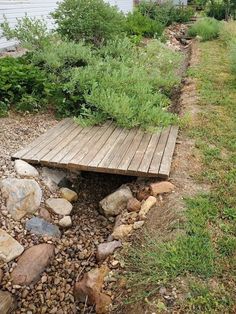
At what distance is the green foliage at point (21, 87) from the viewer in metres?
4.70

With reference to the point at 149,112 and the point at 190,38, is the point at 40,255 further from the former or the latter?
the point at 190,38

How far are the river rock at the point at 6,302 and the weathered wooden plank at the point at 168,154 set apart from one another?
168cm

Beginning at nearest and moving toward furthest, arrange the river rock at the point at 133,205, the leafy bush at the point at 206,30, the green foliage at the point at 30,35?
the river rock at the point at 133,205 < the green foliage at the point at 30,35 < the leafy bush at the point at 206,30

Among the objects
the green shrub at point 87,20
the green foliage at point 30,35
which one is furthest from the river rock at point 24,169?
the green shrub at point 87,20

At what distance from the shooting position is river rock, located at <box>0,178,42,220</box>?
3330 millimetres

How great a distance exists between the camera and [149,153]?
156 inches

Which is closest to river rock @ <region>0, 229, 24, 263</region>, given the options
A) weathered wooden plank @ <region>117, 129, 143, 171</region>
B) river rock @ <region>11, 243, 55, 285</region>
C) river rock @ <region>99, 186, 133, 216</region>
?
river rock @ <region>11, 243, 55, 285</region>

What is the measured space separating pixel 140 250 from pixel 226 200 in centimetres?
97

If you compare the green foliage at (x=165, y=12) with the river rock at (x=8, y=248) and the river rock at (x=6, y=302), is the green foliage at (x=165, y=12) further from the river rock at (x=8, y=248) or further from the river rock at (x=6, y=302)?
the river rock at (x=6, y=302)

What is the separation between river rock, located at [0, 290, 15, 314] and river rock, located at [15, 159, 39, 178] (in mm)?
1246

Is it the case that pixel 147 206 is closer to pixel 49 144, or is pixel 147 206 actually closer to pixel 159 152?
pixel 159 152

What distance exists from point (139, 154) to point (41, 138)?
1.20 metres

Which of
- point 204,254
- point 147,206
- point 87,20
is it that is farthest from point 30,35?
point 204,254

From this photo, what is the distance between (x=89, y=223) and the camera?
3.58 metres
